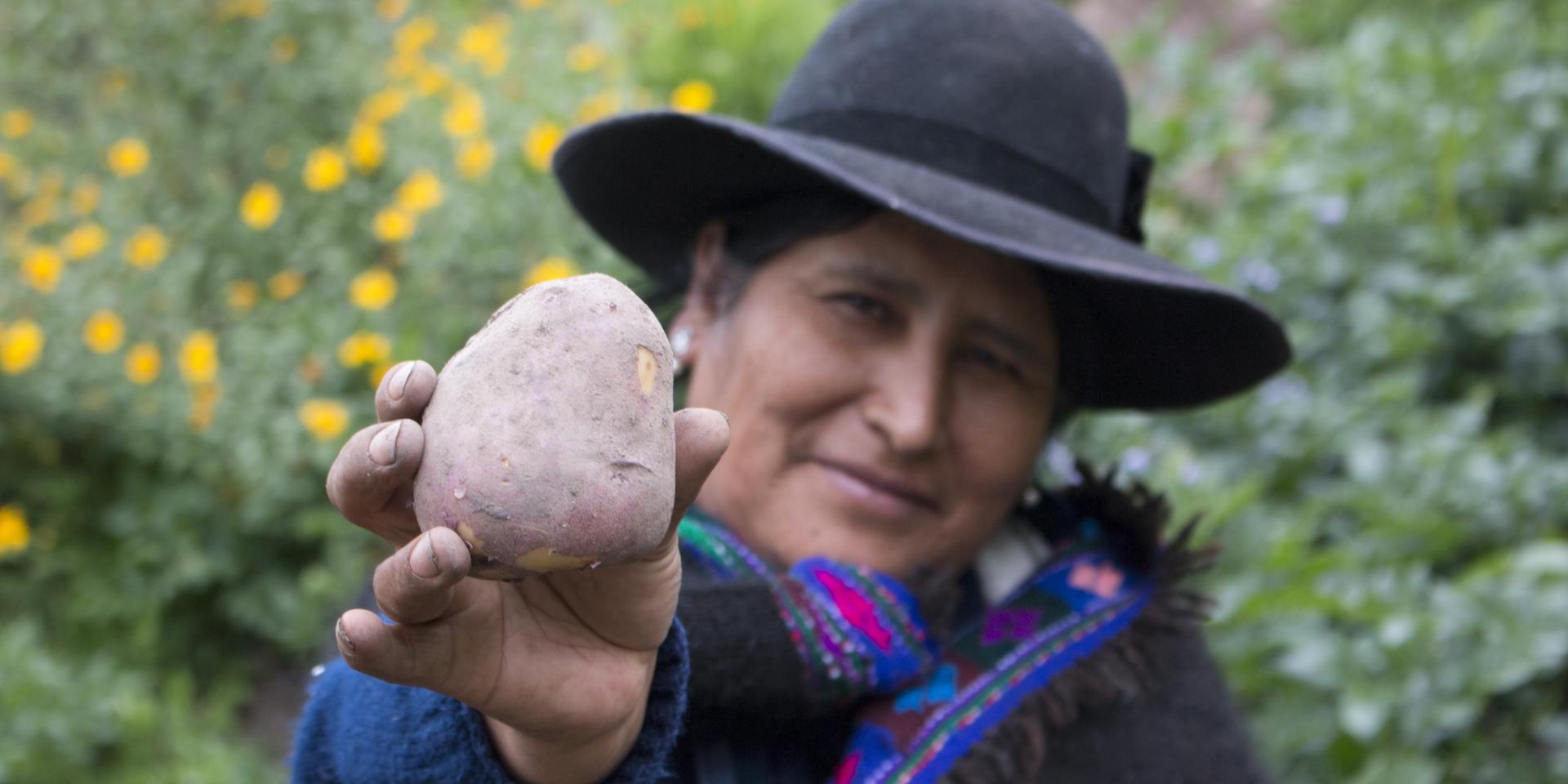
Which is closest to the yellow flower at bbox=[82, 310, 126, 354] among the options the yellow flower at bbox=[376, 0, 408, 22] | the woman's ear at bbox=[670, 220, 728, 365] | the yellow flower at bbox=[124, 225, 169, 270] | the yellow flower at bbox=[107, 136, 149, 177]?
the yellow flower at bbox=[124, 225, 169, 270]

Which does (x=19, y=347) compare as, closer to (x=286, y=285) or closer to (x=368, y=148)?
(x=286, y=285)

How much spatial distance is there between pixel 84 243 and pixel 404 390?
2284mm

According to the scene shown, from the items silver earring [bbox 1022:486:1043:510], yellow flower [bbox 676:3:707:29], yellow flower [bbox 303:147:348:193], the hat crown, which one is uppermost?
the hat crown

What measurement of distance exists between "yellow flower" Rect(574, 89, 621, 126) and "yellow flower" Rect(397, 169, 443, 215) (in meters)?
0.32

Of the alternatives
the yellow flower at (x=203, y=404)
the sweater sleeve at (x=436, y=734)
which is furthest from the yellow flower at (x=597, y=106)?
the sweater sleeve at (x=436, y=734)

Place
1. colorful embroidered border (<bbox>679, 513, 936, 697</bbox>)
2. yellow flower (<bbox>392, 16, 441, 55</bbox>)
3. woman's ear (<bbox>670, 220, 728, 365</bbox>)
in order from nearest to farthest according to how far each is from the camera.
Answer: colorful embroidered border (<bbox>679, 513, 936, 697</bbox>), woman's ear (<bbox>670, 220, 728, 365</bbox>), yellow flower (<bbox>392, 16, 441, 55</bbox>)

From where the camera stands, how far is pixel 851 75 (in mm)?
1495

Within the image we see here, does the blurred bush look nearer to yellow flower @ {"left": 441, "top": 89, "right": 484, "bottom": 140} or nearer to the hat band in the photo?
yellow flower @ {"left": 441, "top": 89, "right": 484, "bottom": 140}

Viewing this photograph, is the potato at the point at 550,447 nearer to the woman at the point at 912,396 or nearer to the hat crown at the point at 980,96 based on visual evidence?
the woman at the point at 912,396

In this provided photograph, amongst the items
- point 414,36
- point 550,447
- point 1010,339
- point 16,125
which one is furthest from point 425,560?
point 16,125

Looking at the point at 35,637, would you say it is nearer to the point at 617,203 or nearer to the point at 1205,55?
the point at 617,203

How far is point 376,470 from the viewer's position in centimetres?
79

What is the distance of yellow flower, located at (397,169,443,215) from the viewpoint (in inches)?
98.1

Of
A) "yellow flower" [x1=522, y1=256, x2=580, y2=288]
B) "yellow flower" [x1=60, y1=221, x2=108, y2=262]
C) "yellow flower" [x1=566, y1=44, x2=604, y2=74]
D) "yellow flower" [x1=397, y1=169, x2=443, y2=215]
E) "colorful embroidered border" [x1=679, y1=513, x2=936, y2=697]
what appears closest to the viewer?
"colorful embroidered border" [x1=679, y1=513, x2=936, y2=697]
